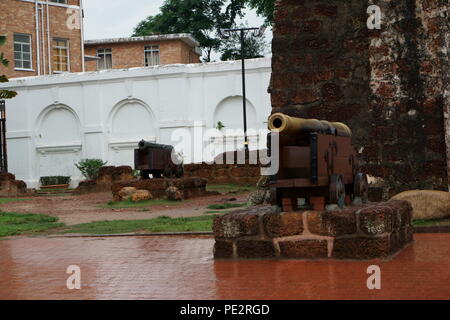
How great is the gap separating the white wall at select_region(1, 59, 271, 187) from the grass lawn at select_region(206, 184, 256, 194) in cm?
449

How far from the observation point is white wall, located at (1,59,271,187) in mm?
28953

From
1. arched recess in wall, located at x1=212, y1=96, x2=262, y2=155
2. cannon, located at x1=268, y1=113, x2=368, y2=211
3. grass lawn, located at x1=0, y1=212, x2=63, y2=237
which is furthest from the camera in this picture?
arched recess in wall, located at x1=212, y1=96, x2=262, y2=155

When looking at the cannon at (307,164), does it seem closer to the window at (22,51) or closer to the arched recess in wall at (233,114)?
the arched recess in wall at (233,114)

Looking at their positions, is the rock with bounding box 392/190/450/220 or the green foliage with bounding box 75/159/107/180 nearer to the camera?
the rock with bounding box 392/190/450/220

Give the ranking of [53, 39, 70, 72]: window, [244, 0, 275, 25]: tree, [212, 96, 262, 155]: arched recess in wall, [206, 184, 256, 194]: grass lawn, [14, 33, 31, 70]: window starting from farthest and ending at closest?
[53, 39, 70, 72]: window, [14, 33, 31, 70]: window, [212, 96, 262, 155]: arched recess in wall, [244, 0, 275, 25]: tree, [206, 184, 256, 194]: grass lawn

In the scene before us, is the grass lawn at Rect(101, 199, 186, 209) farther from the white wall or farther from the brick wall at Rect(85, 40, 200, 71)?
the brick wall at Rect(85, 40, 200, 71)

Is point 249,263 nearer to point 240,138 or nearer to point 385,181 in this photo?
point 385,181

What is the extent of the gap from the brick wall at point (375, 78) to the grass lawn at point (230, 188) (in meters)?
12.3

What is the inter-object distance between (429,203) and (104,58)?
33.9 m

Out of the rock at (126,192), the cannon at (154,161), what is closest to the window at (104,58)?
the cannon at (154,161)

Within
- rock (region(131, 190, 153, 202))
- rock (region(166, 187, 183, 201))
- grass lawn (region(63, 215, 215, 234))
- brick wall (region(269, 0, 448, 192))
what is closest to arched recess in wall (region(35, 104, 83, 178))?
rock (region(131, 190, 153, 202))

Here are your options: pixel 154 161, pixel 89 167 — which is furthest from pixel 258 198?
pixel 89 167

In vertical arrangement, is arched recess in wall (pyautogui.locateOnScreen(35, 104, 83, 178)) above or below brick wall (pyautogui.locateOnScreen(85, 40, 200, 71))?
below
